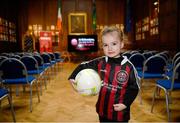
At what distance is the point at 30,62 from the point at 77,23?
11567mm

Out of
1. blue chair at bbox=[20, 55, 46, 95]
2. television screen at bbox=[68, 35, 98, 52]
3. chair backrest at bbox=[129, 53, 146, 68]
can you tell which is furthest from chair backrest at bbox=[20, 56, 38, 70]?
television screen at bbox=[68, 35, 98, 52]

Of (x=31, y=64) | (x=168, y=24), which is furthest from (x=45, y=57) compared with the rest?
(x=168, y=24)

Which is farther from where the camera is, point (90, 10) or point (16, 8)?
point (90, 10)

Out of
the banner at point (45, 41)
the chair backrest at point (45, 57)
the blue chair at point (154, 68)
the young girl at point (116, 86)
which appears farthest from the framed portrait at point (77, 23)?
the young girl at point (116, 86)

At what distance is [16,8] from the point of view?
15414 millimetres

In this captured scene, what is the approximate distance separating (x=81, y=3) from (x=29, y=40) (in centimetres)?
588

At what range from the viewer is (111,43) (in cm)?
154

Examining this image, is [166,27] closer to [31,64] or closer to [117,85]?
[31,64]

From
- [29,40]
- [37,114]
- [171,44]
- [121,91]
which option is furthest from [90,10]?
[121,91]

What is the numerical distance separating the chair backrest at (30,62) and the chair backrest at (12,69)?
2.57 ft

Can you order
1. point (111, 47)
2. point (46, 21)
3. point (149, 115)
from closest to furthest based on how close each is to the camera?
point (111, 47)
point (149, 115)
point (46, 21)

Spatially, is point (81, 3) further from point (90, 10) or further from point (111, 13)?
point (111, 13)

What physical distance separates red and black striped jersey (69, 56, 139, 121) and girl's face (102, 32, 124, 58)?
0.11 m

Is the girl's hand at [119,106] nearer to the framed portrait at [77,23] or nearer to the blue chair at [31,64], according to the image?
the blue chair at [31,64]
